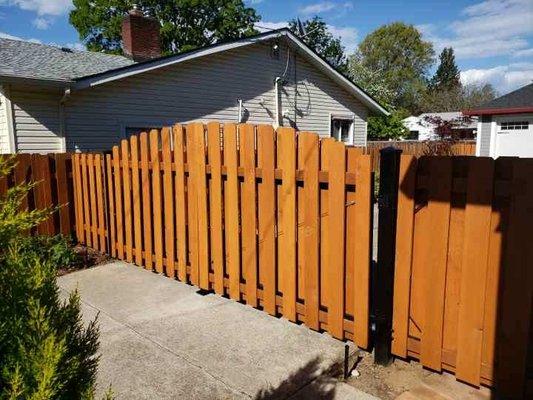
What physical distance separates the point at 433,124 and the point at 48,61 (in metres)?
25.4

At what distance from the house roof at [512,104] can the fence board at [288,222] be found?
17.8 m

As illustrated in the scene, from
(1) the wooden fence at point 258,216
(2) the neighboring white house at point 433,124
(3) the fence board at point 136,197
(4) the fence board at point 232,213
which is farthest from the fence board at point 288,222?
(2) the neighboring white house at point 433,124

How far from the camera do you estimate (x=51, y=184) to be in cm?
655

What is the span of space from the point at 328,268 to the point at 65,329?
2167 millimetres

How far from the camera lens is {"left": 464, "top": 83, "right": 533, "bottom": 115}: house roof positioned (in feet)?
57.8

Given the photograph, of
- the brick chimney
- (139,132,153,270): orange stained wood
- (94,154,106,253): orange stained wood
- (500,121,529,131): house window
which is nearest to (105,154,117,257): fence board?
(94,154,106,253): orange stained wood

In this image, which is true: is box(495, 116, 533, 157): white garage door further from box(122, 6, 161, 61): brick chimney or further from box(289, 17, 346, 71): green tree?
box(289, 17, 346, 71): green tree

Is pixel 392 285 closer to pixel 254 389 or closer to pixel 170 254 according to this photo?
pixel 254 389

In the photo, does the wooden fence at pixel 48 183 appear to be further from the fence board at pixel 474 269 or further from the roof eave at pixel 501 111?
the roof eave at pixel 501 111

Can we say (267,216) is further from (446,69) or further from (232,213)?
(446,69)

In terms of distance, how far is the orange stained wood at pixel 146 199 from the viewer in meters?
5.05

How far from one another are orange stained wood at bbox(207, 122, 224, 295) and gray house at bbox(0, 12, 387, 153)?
5602mm

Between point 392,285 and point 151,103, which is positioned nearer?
point 392,285

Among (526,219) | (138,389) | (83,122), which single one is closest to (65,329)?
(138,389)
